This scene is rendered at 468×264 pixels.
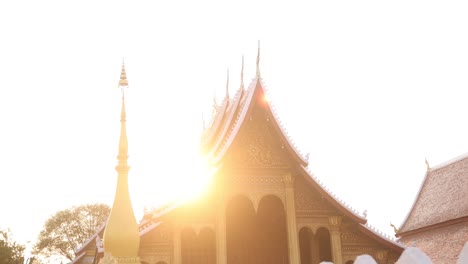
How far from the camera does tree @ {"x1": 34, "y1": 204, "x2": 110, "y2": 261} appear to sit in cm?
4275

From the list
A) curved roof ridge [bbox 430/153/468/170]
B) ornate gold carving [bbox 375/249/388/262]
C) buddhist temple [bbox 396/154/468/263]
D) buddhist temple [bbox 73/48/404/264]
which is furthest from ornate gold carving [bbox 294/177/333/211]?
curved roof ridge [bbox 430/153/468/170]

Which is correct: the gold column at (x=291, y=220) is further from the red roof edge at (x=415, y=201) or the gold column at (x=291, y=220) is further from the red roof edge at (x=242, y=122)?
the red roof edge at (x=415, y=201)

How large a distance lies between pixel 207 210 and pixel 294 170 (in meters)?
2.69

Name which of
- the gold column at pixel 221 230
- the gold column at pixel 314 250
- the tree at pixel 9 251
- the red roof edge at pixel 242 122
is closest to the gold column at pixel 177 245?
the gold column at pixel 221 230

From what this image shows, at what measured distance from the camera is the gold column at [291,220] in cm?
1334

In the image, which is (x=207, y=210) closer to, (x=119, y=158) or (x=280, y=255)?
(x=280, y=255)

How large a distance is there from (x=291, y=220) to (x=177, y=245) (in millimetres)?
3180

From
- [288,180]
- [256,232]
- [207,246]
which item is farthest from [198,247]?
[288,180]

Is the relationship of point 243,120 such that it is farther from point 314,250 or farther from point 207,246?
point 314,250

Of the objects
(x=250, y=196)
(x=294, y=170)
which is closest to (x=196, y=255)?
(x=250, y=196)

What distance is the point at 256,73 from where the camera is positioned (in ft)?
47.6

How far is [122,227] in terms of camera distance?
Answer: 8961mm

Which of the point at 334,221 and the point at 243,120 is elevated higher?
the point at 243,120

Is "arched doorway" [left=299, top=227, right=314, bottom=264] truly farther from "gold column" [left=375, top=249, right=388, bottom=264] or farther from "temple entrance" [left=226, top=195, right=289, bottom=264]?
"gold column" [left=375, top=249, right=388, bottom=264]
